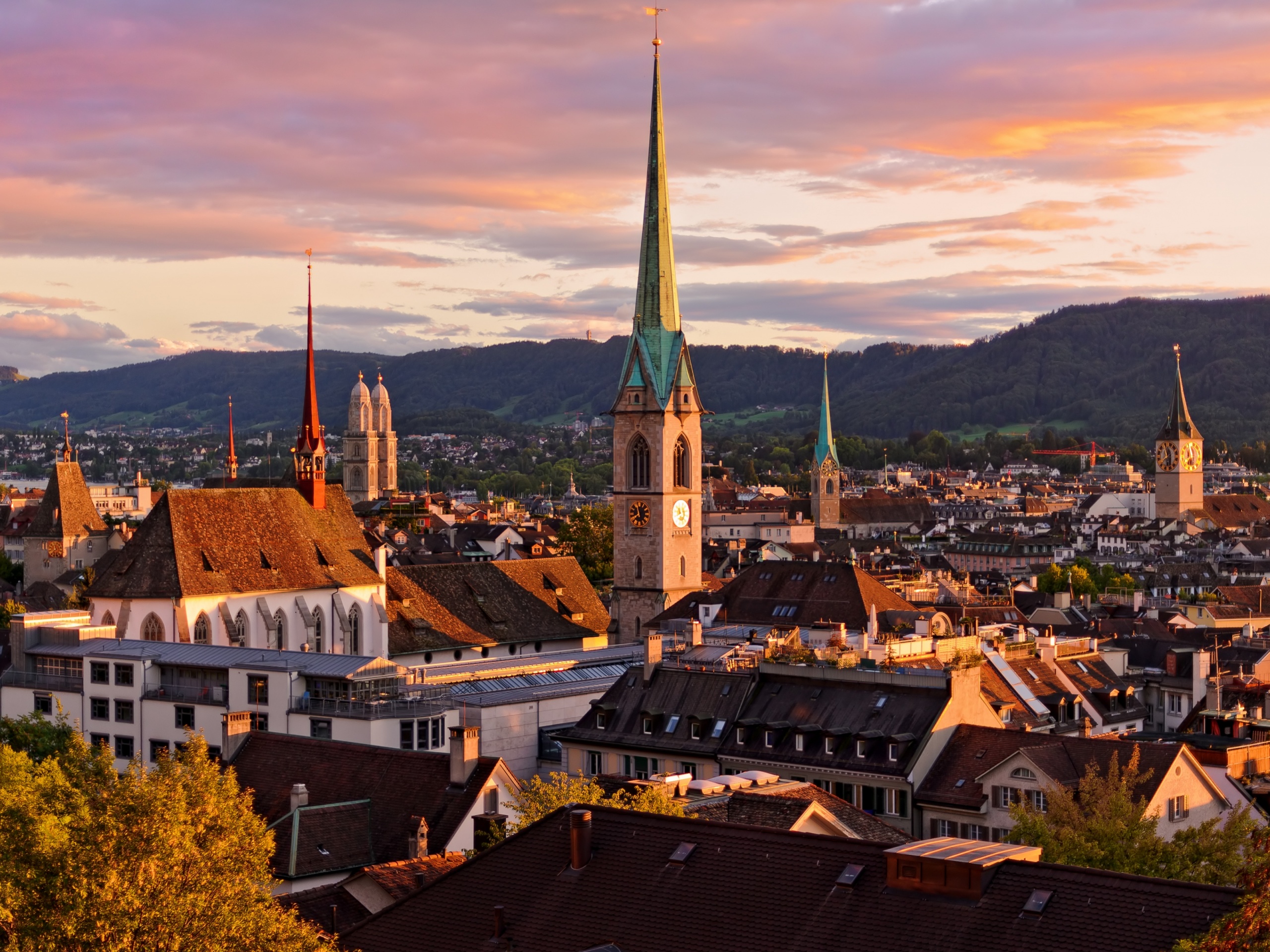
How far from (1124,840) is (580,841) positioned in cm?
1179

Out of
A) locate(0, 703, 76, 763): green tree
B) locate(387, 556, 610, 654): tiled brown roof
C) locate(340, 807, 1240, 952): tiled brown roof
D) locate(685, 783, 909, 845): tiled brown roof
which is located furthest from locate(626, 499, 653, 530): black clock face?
locate(340, 807, 1240, 952): tiled brown roof

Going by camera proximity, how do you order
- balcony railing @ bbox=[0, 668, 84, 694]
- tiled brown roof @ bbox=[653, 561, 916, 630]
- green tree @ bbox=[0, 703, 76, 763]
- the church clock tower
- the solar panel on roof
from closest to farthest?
green tree @ bbox=[0, 703, 76, 763] → the solar panel on roof → balcony railing @ bbox=[0, 668, 84, 694] → tiled brown roof @ bbox=[653, 561, 916, 630] → the church clock tower

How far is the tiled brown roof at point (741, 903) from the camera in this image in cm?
2391

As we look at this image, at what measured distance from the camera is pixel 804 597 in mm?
90438

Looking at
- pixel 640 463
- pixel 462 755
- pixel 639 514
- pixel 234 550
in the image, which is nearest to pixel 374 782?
pixel 462 755

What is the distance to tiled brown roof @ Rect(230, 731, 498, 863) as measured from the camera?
40.5 m

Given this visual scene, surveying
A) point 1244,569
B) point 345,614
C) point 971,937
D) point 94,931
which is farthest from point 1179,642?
point 1244,569

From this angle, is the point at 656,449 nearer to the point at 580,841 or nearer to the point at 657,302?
the point at 657,302

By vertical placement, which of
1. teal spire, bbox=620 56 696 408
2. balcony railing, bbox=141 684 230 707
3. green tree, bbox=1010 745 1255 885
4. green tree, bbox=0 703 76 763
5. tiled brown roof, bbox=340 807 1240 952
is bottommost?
green tree, bbox=0 703 76 763

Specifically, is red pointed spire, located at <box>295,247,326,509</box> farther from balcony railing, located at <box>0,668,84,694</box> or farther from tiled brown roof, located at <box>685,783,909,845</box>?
tiled brown roof, located at <box>685,783,909,845</box>

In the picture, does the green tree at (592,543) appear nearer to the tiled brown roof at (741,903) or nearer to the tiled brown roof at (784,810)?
the tiled brown roof at (784,810)

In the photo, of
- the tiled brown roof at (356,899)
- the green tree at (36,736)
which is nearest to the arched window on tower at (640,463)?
the green tree at (36,736)

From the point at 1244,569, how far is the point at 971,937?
14750cm

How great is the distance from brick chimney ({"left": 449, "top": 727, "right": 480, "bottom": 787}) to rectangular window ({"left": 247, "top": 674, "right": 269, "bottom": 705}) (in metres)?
18.4
